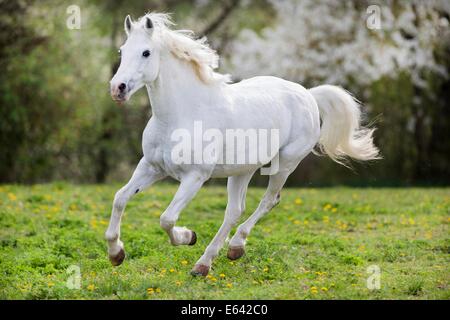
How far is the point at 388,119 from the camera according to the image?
1502cm

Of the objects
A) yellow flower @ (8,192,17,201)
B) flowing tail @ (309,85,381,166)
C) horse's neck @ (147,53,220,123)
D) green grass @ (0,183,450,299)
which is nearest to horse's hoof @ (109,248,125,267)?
green grass @ (0,183,450,299)

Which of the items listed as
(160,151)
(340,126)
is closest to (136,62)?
(160,151)

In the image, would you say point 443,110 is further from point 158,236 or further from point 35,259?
point 35,259

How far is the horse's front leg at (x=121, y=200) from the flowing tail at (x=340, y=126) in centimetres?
254

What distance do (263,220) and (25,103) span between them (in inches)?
311

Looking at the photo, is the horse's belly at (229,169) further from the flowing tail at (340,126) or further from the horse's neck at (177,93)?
the flowing tail at (340,126)

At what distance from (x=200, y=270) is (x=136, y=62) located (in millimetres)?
1907

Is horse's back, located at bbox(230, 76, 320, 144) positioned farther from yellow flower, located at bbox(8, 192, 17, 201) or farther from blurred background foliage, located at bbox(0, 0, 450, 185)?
blurred background foliage, located at bbox(0, 0, 450, 185)

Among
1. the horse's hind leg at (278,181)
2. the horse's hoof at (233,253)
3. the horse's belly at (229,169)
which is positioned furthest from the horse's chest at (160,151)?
the horse's hind leg at (278,181)

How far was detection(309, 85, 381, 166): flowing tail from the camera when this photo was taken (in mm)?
7680

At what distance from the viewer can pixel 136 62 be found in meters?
5.47

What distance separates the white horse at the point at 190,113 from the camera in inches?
221

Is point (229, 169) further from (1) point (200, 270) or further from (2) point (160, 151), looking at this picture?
(1) point (200, 270)

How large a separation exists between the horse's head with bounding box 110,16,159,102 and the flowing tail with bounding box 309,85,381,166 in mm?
2674
